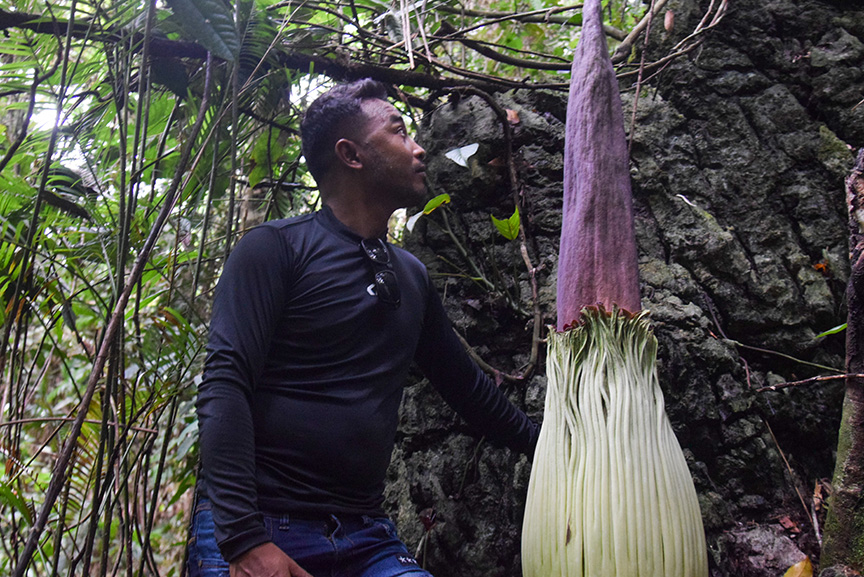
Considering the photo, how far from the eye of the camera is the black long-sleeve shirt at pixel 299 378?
1.19 meters

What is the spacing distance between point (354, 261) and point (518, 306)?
0.75m

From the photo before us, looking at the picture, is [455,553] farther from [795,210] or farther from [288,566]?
[795,210]

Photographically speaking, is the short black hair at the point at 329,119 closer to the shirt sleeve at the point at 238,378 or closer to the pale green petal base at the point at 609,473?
the shirt sleeve at the point at 238,378

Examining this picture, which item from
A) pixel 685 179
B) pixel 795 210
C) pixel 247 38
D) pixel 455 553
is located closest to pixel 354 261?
pixel 247 38

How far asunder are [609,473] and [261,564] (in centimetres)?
71

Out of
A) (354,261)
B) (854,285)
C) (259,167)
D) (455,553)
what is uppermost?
(259,167)

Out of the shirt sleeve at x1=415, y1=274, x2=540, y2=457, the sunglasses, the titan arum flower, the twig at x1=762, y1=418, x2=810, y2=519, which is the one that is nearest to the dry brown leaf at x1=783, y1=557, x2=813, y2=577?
the twig at x1=762, y1=418, x2=810, y2=519

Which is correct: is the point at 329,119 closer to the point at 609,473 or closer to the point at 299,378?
the point at 299,378

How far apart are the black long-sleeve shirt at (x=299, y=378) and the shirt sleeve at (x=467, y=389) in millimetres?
140

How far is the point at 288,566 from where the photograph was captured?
44.8 inches

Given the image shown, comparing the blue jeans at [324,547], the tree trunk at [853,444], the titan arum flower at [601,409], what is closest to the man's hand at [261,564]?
the blue jeans at [324,547]

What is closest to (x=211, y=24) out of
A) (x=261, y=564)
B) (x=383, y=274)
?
(x=383, y=274)

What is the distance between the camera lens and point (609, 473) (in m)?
1.10

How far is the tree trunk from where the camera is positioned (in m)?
1.13
